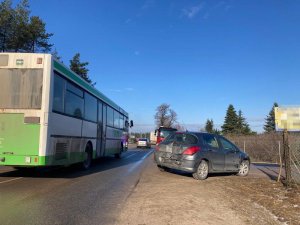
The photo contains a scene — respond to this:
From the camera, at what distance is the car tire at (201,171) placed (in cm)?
1322

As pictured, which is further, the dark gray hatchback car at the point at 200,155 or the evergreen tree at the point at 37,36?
the evergreen tree at the point at 37,36

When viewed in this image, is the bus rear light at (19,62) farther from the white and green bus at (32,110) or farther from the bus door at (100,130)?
the bus door at (100,130)

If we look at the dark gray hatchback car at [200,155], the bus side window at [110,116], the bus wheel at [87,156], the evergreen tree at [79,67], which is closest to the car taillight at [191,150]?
the dark gray hatchback car at [200,155]

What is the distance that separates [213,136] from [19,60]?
7.54 m

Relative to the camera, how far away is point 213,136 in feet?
48.0

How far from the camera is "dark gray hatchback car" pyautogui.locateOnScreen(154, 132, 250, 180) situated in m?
13.3

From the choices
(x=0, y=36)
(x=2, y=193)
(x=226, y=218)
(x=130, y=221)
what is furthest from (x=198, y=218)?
(x=0, y=36)

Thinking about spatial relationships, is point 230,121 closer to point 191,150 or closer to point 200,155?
point 200,155

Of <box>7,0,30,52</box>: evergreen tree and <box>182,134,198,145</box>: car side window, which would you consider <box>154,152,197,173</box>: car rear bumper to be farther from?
<box>7,0,30,52</box>: evergreen tree

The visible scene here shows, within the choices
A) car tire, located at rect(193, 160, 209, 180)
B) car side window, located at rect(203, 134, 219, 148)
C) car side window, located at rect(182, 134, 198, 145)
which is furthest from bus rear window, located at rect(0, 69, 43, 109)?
car side window, located at rect(203, 134, 219, 148)

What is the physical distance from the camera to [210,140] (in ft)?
46.8

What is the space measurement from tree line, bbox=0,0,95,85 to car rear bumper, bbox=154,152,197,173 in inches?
1042

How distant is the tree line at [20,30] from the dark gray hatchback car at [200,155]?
26434 mm

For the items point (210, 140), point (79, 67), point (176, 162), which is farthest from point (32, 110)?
point (79, 67)
